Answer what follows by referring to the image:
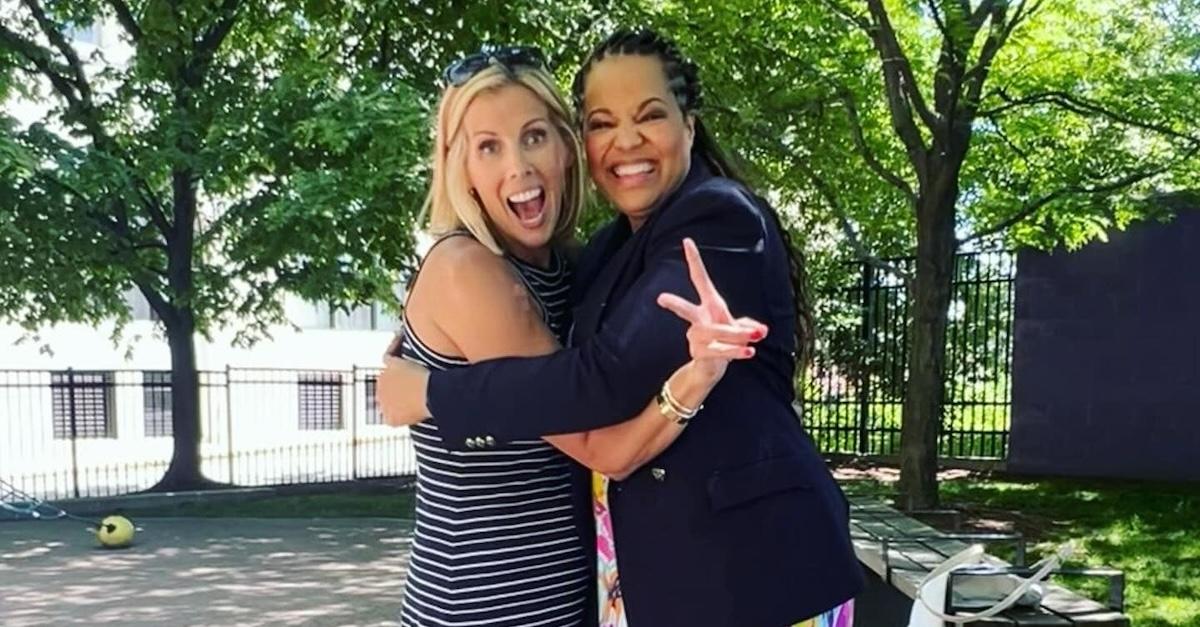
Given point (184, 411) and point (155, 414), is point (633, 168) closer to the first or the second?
point (184, 411)

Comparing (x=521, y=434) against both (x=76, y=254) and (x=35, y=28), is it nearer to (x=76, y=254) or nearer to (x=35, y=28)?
(x=76, y=254)

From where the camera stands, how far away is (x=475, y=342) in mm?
1611

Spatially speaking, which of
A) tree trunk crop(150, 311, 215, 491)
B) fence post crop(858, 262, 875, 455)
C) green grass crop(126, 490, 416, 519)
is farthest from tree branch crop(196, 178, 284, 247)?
fence post crop(858, 262, 875, 455)

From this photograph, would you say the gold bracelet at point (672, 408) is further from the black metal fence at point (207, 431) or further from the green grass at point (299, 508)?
the black metal fence at point (207, 431)

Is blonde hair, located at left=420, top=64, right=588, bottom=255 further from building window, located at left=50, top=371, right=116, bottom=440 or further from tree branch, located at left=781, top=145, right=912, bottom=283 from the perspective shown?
building window, located at left=50, top=371, right=116, bottom=440

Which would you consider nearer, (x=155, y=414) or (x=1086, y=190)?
(x=1086, y=190)

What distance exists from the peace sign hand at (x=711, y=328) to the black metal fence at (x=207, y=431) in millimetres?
14035

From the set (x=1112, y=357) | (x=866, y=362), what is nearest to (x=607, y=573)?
(x=1112, y=357)

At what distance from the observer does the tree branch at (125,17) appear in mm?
12102

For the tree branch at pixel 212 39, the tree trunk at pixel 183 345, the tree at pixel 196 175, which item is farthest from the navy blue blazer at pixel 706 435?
the tree trunk at pixel 183 345

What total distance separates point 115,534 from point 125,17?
244 inches

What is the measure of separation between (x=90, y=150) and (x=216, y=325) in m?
3.22

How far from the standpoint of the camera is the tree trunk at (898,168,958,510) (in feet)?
26.5

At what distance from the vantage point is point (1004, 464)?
36.7ft
